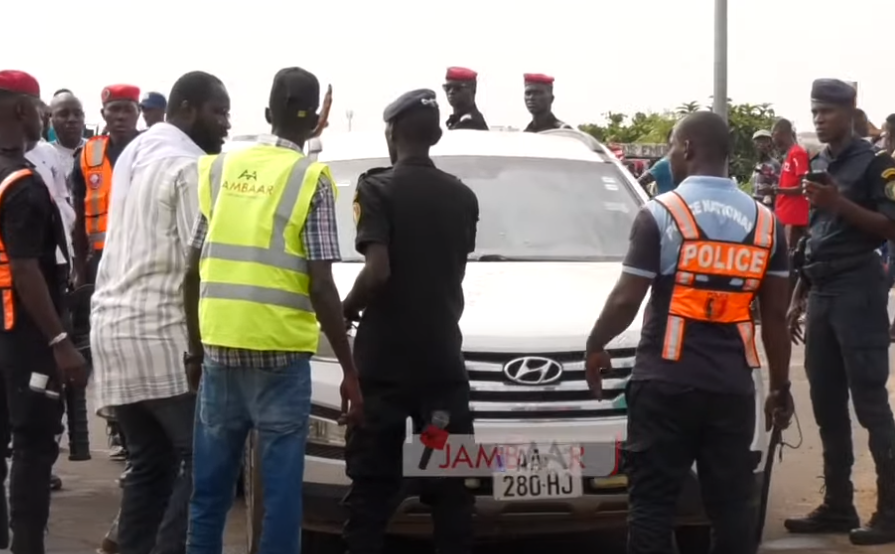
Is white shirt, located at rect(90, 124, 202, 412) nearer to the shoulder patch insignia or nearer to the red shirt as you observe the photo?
the shoulder patch insignia

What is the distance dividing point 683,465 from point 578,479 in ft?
2.70

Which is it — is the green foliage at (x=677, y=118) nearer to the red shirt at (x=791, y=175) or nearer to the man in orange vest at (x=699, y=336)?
the red shirt at (x=791, y=175)

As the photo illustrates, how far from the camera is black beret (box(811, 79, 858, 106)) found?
23.2 ft

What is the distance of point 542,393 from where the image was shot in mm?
6246

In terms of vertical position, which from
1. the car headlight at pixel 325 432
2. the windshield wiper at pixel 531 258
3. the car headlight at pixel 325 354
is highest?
the windshield wiper at pixel 531 258

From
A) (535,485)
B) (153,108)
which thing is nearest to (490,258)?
(535,485)

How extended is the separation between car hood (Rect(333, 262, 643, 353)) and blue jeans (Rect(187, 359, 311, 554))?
1.20 m

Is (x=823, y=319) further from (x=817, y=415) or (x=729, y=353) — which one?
(x=729, y=353)

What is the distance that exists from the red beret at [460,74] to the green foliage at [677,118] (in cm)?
2020

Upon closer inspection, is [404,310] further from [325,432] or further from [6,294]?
[6,294]

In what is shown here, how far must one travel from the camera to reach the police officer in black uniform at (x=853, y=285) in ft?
23.2

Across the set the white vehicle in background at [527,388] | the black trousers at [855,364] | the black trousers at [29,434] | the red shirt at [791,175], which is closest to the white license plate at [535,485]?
the white vehicle in background at [527,388]

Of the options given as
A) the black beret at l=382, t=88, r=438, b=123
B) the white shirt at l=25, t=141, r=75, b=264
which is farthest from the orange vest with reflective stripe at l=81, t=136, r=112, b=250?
the black beret at l=382, t=88, r=438, b=123

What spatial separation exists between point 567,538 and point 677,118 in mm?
23690
